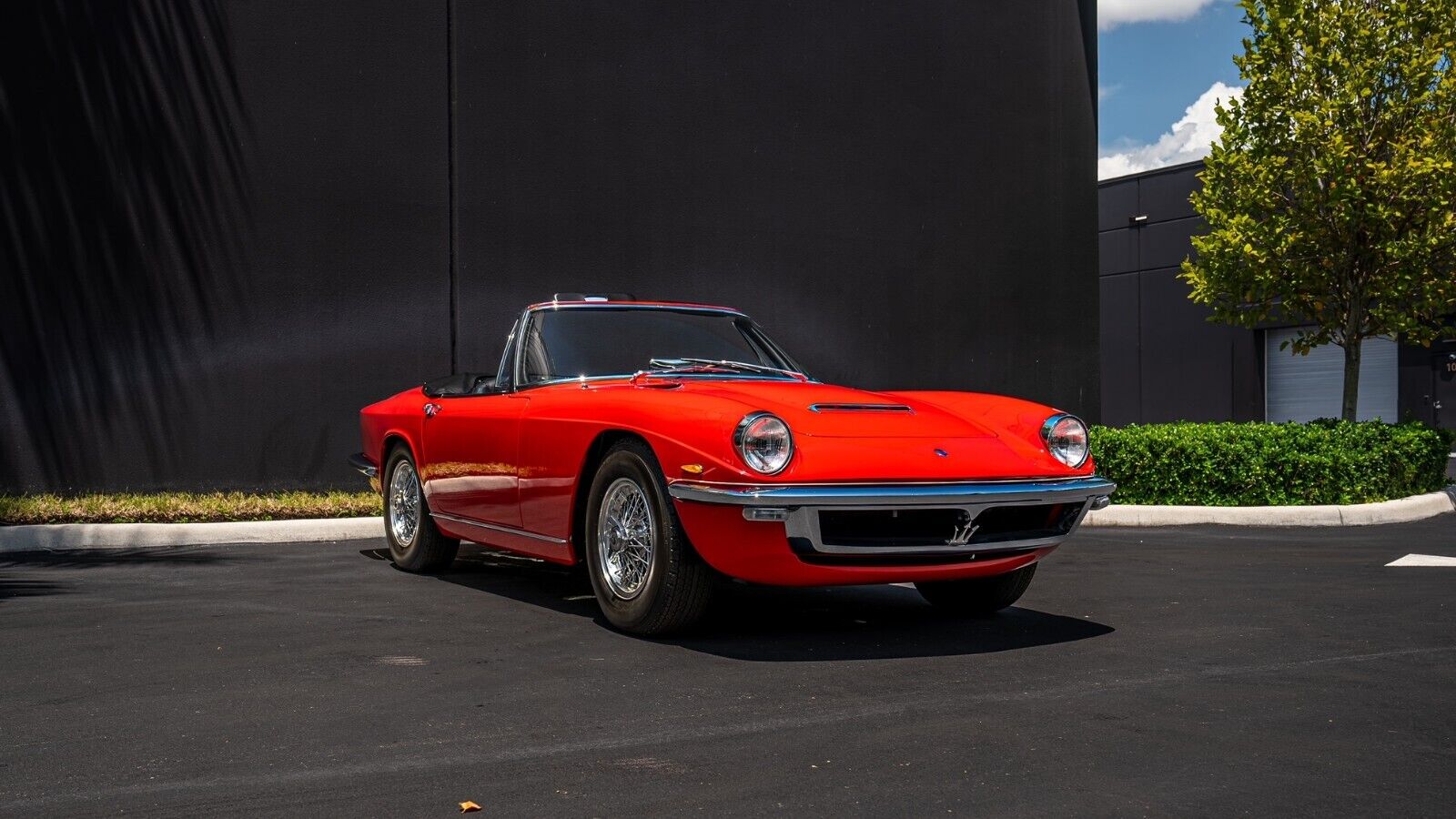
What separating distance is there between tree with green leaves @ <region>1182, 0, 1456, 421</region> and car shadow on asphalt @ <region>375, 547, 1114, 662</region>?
9.06 meters

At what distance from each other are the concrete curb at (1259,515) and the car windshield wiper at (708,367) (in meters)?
5.23

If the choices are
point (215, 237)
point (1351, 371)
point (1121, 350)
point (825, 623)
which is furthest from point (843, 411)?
point (1121, 350)

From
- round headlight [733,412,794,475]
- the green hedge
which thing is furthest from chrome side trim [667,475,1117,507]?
the green hedge

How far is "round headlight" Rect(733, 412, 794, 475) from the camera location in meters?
5.17

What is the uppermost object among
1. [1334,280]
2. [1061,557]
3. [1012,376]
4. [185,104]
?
[185,104]

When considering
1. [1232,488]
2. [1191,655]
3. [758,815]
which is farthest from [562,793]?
[1232,488]

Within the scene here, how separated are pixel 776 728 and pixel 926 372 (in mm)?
11388

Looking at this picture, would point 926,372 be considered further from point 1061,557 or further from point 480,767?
point 480,767

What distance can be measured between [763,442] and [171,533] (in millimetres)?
6097

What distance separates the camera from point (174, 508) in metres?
10.3

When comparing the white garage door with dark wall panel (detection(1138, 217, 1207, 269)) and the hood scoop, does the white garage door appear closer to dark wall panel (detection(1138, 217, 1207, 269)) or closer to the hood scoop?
dark wall panel (detection(1138, 217, 1207, 269))

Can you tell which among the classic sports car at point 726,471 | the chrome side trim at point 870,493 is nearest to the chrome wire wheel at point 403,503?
the classic sports car at point 726,471

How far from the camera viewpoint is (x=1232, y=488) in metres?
11.7

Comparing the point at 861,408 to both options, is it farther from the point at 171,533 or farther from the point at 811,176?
the point at 811,176
